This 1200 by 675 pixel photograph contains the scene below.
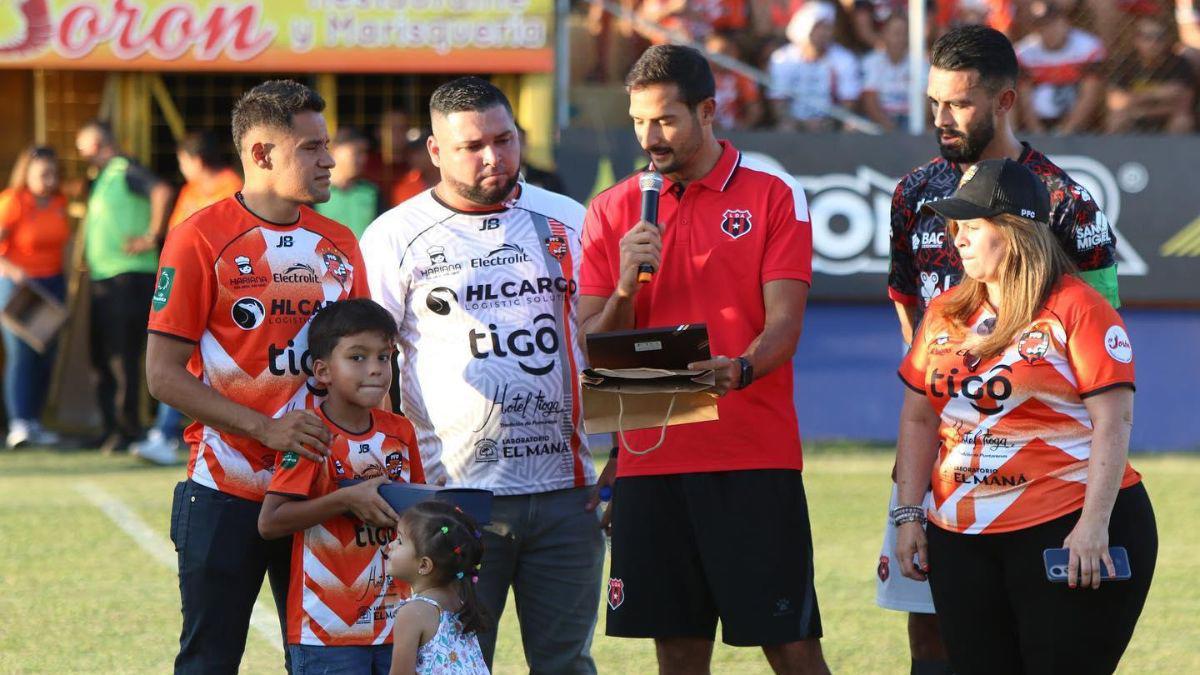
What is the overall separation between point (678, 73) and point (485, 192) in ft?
2.19

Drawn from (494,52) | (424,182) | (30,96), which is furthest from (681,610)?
(30,96)

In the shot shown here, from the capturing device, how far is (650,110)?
481cm

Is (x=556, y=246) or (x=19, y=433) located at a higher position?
(x=556, y=246)

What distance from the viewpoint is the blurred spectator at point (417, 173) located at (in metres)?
11.3

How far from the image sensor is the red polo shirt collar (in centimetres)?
491

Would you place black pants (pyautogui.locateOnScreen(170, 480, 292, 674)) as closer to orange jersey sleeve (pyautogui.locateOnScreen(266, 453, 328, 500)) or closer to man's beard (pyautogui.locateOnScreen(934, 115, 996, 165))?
orange jersey sleeve (pyautogui.locateOnScreen(266, 453, 328, 500))

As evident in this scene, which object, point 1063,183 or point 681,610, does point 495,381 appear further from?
point 1063,183

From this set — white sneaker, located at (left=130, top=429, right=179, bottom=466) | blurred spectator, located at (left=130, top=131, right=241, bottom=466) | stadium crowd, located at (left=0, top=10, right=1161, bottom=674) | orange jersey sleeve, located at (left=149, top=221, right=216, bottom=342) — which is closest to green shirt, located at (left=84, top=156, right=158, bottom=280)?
blurred spectator, located at (left=130, top=131, right=241, bottom=466)

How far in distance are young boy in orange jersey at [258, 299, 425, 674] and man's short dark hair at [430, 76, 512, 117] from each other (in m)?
0.65

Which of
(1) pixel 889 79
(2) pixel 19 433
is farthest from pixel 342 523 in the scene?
(1) pixel 889 79

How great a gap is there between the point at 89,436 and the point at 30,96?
118 inches

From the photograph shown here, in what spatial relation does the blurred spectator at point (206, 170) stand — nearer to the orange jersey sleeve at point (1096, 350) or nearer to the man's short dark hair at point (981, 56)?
the man's short dark hair at point (981, 56)

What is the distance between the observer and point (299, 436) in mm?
4566

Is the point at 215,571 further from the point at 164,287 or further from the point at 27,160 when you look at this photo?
the point at 27,160
